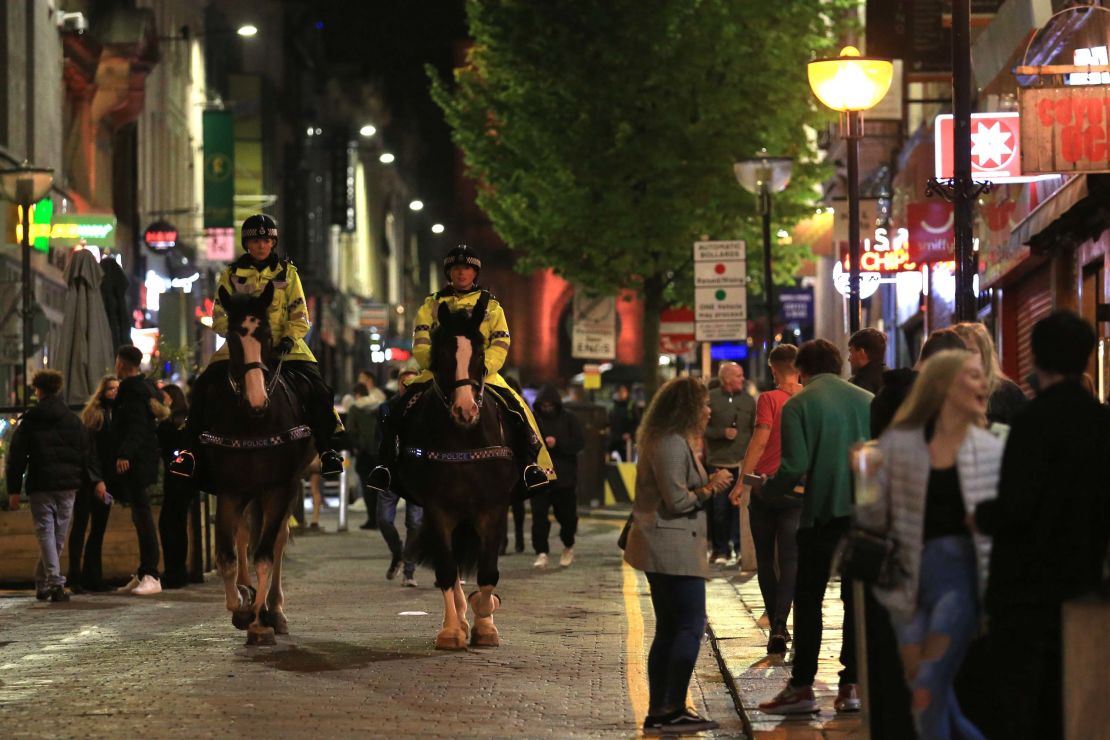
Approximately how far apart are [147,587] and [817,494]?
9142mm

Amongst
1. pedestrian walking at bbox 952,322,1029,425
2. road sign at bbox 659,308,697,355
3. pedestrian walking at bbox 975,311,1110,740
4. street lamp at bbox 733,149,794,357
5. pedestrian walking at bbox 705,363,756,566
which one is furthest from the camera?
road sign at bbox 659,308,697,355

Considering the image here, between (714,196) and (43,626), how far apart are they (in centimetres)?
2386

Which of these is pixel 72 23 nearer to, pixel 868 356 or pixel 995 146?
pixel 995 146

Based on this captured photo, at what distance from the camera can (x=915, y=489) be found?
7.11 m

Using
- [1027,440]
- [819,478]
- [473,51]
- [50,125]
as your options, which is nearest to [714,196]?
[473,51]

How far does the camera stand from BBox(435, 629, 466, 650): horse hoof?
13.5m

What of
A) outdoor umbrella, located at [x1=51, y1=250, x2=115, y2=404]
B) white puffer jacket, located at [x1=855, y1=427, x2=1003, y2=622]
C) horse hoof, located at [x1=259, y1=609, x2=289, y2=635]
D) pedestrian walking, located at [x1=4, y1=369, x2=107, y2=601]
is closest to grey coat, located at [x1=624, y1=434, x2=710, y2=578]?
white puffer jacket, located at [x1=855, y1=427, x2=1003, y2=622]

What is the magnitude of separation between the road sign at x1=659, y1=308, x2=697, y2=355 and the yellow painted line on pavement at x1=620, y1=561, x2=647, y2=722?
69.5 feet

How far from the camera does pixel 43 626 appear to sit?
15.3 meters

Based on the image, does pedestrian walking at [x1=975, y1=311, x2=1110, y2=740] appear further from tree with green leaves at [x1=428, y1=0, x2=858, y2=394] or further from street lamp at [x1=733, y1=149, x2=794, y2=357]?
tree with green leaves at [x1=428, y1=0, x2=858, y2=394]

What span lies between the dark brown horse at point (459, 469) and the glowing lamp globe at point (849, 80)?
519 centimetres

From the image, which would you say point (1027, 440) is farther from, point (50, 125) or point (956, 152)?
point (50, 125)

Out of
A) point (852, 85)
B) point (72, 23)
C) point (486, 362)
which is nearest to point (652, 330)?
point (72, 23)

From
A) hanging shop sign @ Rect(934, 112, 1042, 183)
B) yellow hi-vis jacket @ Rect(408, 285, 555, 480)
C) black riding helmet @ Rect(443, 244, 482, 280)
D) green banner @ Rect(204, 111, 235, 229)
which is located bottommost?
yellow hi-vis jacket @ Rect(408, 285, 555, 480)
